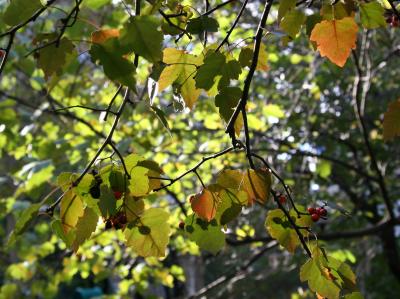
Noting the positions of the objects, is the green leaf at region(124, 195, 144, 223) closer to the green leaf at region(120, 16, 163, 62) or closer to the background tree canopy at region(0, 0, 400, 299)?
the background tree canopy at region(0, 0, 400, 299)

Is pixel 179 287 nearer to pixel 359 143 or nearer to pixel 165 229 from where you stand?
pixel 359 143

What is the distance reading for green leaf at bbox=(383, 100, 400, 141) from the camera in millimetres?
1312

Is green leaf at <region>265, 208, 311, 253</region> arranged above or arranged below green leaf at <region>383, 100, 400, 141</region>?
below

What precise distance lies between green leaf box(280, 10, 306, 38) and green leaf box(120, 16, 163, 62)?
41 cm

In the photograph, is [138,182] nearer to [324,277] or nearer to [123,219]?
[123,219]

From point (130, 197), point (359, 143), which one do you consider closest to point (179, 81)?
point (130, 197)

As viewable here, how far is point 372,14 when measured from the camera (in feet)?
4.55

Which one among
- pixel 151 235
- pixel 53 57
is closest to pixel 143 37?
pixel 53 57

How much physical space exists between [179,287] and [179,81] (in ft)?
25.1

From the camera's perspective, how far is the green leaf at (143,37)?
1.04 meters

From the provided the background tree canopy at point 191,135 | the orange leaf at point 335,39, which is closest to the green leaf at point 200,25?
the background tree canopy at point 191,135

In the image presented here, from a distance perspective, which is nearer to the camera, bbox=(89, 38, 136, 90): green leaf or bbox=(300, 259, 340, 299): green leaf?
bbox=(89, 38, 136, 90): green leaf

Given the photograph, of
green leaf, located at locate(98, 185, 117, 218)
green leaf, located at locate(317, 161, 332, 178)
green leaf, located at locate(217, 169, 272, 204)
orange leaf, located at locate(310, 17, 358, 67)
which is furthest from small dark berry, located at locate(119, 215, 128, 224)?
green leaf, located at locate(317, 161, 332, 178)

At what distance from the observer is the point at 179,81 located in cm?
134
